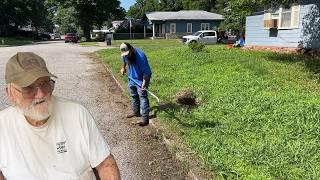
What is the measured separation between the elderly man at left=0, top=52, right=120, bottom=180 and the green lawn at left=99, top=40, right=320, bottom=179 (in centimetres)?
251

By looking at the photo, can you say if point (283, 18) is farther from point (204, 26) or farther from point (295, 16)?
point (204, 26)

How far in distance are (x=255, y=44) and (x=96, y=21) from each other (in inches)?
1734

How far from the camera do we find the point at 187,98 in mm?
9336

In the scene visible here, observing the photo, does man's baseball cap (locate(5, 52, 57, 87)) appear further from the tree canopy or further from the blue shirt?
the tree canopy

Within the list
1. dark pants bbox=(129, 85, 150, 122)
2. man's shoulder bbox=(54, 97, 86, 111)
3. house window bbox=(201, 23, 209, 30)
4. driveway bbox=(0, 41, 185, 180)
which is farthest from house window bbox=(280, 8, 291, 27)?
house window bbox=(201, 23, 209, 30)

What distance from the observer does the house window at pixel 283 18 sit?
18.7 m

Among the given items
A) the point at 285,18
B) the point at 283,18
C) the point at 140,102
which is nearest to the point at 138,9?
the point at 283,18

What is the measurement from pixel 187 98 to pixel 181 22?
53476 millimetres

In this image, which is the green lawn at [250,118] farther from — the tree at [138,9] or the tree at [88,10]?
the tree at [138,9]

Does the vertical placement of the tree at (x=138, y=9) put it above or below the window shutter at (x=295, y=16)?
above

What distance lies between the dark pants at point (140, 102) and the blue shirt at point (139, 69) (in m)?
0.17

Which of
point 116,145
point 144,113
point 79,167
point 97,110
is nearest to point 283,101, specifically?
point 144,113

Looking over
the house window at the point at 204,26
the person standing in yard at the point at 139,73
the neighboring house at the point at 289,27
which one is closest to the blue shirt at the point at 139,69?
the person standing in yard at the point at 139,73

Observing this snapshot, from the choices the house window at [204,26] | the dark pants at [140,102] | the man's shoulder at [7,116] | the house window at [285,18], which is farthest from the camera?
the house window at [204,26]
